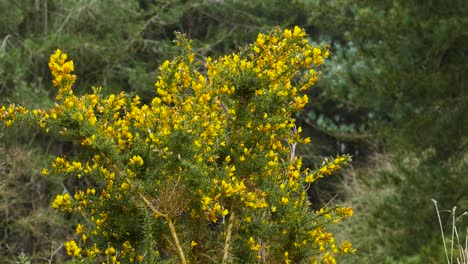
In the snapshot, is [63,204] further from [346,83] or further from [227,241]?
[346,83]

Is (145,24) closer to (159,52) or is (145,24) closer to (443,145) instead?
(159,52)

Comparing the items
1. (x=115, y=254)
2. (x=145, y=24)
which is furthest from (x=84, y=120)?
(x=145, y=24)

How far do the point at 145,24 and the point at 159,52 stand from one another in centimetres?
57

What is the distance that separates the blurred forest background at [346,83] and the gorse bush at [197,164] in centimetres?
134

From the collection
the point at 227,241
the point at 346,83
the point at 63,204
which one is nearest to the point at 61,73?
the point at 63,204

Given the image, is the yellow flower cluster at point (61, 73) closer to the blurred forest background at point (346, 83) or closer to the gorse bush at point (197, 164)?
the gorse bush at point (197, 164)

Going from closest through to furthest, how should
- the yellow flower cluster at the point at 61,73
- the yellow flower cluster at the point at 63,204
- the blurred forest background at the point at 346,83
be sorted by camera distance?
the yellow flower cluster at the point at 61,73
the yellow flower cluster at the point at 63,204
the blurred forest background at the point at 346,83

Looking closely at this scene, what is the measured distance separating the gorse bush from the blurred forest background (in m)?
1.34

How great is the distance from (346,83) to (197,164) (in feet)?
22.0

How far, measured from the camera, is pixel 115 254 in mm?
3924

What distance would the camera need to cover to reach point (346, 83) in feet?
33.5

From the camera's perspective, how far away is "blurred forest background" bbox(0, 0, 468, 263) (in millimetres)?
9547

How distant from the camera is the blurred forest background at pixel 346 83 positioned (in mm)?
9547

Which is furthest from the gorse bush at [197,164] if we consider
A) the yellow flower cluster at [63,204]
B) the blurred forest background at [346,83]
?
the blurred forest background at [346,83]
